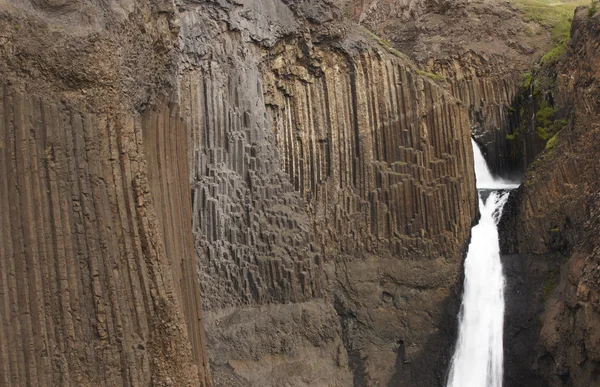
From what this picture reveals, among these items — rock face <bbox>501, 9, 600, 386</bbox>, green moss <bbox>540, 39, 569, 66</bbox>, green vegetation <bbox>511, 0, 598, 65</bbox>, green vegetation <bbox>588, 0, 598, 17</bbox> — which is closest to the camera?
rock face <bbox>501, 9, 600, 386</bbox>

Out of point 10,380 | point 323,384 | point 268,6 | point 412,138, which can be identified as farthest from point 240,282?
point 10,380

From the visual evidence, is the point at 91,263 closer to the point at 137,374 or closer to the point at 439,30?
the point at 137,374

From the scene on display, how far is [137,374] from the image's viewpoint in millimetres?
9508

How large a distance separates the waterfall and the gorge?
0.61 ft

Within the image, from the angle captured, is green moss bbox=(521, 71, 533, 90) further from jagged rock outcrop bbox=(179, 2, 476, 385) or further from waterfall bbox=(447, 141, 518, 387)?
waterfall bbox=(447, 141, 518, 387)

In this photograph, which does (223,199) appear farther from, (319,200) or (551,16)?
(551,16)

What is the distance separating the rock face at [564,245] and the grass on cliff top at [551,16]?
4.70 m

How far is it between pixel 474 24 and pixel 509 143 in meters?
4.61

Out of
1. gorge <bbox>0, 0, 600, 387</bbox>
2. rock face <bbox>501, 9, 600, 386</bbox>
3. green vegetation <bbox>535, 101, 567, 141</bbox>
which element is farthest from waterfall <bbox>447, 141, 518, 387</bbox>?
green vegetation <bbox>535, 101, 567, 141</bbox>

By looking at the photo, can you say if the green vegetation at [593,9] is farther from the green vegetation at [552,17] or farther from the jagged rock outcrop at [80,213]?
the jagged rock outcrop at [80,213]

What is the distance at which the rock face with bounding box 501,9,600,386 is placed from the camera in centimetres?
1412

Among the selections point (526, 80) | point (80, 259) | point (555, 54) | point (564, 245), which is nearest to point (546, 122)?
point (526, 80)

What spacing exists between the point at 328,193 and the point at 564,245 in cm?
579

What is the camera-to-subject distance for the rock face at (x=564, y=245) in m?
14.1
